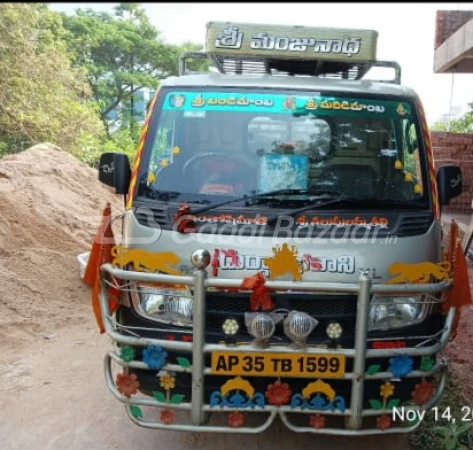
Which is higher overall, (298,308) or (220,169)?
(220,169)

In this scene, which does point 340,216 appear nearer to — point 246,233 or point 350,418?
point 246,233

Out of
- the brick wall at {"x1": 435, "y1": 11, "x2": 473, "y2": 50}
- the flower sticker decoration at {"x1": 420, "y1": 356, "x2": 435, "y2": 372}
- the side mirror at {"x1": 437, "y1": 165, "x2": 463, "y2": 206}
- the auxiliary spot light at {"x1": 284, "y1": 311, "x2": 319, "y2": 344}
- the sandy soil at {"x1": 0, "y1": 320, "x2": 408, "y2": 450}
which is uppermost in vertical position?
the brick wall at {"x1": 435, "y1": 11, "x2": 473, "y2": 50}

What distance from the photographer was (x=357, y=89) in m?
3.49

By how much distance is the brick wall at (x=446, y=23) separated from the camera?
41.3ft

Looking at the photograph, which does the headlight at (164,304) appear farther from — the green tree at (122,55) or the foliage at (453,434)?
the green tree at (122,55)

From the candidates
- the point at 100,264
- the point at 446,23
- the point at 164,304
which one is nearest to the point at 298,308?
the point at 164,304

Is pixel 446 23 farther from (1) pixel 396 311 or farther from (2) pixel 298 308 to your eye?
(2) pixel 298 308

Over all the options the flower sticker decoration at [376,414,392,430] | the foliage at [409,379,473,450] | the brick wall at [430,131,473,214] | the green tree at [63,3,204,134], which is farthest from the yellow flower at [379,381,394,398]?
the green tree at [63,3,204,134]

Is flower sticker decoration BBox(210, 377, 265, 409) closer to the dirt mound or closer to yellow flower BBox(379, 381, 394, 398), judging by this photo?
yellow flower BBox(379, 381, 394, 398)

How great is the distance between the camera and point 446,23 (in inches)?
498

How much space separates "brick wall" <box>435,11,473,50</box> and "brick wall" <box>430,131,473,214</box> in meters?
2.22

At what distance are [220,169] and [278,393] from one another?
4.48ft

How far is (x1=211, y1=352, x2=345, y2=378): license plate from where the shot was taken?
2688 mm

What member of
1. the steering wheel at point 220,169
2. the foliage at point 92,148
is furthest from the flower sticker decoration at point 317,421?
the foliage at point 92,148
